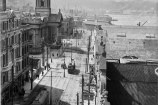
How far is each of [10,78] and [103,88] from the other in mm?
20724

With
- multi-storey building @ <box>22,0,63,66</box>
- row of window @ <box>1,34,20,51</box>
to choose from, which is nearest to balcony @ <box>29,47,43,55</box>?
multi-storey building @ <box>22,0,63,66</box>

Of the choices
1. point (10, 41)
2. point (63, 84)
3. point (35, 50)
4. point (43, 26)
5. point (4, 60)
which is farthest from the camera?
point (43, 26)

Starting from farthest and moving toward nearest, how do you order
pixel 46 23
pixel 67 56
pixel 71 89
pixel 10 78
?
pixel 46 23
pixel 67 56
pixel 71 89
pixel 10 78

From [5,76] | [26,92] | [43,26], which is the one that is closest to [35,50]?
[43,26]

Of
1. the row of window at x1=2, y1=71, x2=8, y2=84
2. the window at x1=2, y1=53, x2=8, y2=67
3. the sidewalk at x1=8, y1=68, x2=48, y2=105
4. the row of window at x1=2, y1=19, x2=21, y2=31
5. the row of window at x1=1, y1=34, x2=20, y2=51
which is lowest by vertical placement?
the sidewalk at x1=8, y1=68, x2=48, y2=105

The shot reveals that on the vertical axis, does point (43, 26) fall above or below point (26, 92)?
above

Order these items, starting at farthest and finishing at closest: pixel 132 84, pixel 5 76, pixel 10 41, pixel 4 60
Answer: pixel 10 41 < pixel 5 76 < pixel 4 60 < pixel 132 84

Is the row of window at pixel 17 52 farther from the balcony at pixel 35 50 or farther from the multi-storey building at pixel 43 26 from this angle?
A: the multi-storey building at pixel 43 26

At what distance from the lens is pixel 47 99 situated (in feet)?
111

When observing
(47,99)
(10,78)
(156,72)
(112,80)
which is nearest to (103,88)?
(112,80)

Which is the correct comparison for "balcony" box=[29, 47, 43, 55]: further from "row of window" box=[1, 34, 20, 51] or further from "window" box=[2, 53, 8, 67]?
"window" box=[2, 53, 8, 67]

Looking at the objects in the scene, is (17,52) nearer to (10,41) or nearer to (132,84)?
(10,41)

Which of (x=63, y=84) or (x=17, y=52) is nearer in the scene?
(x=17, y=52)

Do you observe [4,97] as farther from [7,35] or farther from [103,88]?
[103,88]
